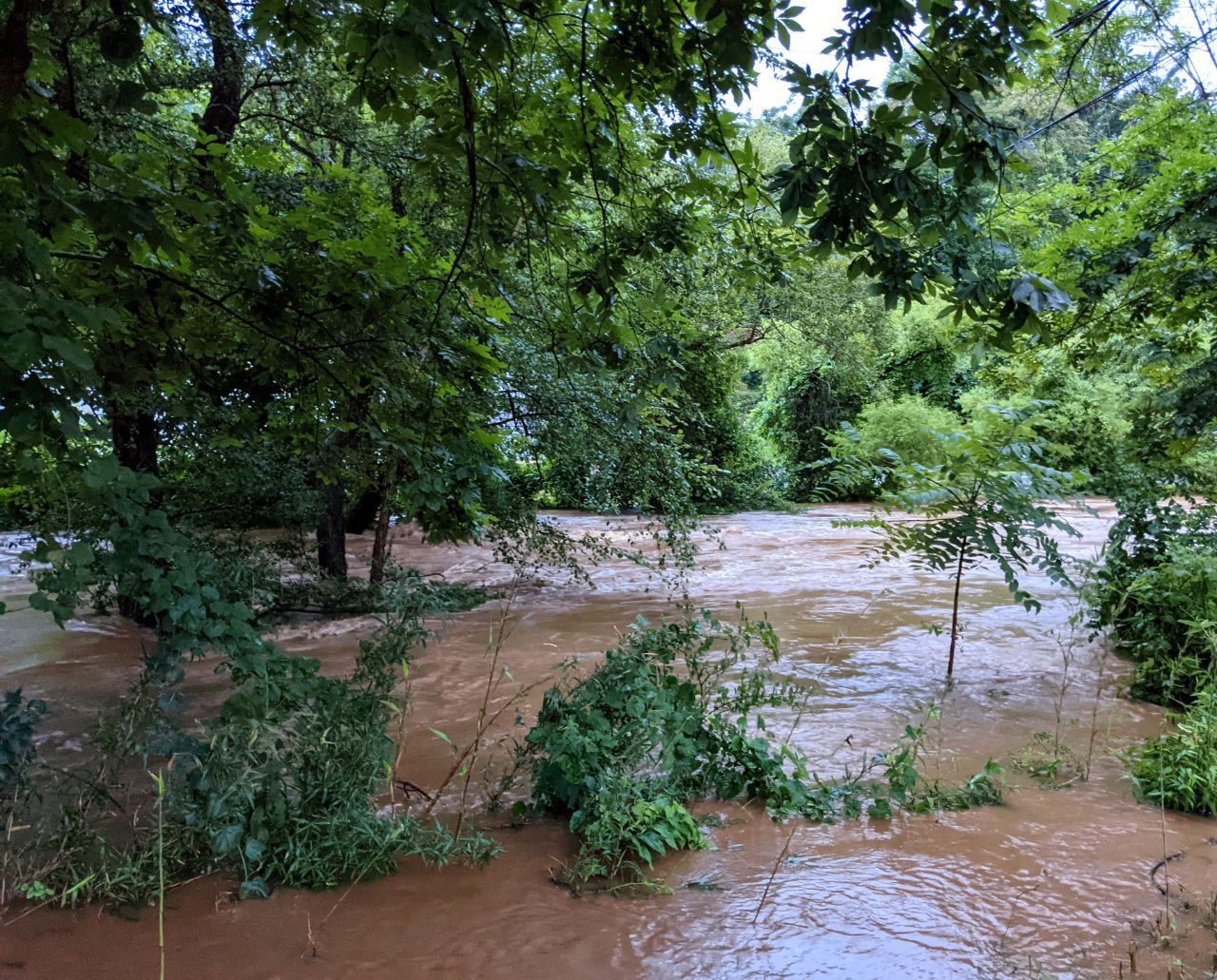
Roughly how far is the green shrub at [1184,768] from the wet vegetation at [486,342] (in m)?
0.03

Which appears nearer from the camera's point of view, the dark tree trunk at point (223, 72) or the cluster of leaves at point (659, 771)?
the cluster of leaves at point (659, 771)

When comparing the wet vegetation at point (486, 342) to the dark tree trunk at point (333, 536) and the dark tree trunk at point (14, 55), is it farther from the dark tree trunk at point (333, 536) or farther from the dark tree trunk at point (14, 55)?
the dark tree trunk at point (333, 536)

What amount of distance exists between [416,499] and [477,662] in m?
3.75

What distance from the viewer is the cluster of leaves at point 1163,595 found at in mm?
5973

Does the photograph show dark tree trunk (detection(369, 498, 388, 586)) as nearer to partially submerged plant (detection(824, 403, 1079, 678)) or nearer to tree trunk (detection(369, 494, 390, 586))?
tree trunk (detection(369, 494, 390, 586))

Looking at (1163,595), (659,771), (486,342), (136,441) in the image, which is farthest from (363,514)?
(1163,595)

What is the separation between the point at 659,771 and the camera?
4441mm

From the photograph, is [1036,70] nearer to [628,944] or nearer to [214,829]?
[628,944]

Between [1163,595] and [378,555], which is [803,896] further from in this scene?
[378,555]

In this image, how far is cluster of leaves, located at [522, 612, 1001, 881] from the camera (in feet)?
12.1

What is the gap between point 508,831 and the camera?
4031 mm

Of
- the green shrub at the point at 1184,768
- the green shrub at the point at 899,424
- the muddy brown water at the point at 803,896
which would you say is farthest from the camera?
the green shrub at the point at 899,424

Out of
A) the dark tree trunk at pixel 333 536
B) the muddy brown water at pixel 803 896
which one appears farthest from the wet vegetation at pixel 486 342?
the dark tree trunk at pixel 333 536

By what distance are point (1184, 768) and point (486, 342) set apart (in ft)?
14.9
